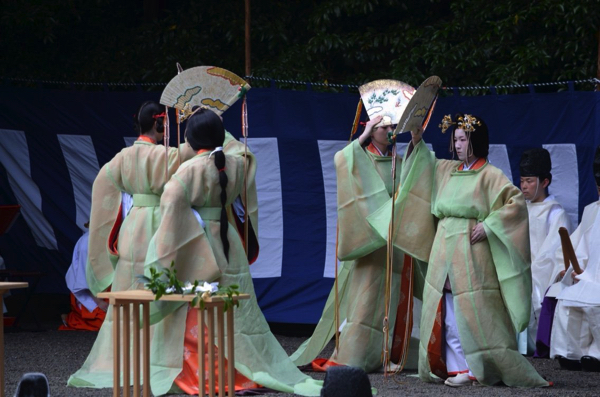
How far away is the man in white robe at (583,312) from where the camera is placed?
670 cm

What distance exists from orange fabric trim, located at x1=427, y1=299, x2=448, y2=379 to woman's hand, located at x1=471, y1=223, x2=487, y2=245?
1.36ft

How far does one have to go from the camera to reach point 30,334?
8.23m

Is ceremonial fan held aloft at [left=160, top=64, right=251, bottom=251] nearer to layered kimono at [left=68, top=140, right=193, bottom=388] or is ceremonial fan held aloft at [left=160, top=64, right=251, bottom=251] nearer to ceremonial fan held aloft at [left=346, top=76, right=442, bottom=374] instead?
layered kimono at [left=68, top=140, right=193, bottom=388]

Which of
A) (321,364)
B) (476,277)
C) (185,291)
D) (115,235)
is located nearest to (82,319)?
(115,235)

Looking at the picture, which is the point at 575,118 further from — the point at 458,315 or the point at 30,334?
the point at 30,334

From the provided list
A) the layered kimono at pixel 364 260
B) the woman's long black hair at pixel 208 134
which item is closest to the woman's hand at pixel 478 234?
the layered kimono at pixel 364 260

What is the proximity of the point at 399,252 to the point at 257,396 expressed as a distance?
1649mm

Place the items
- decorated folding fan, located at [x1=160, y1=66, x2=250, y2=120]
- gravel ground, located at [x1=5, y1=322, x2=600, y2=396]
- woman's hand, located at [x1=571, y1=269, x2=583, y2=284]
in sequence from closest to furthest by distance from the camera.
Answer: gravel ground, located at [x1=5, y1=322, x2=600, y2=396]
decorated folding fan, located at [x1=160, y1=66, x2=250, y2=120]
woman's hand, located at [x1=571, y1=269, x2=583, y2=284]

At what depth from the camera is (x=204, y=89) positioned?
592 cm

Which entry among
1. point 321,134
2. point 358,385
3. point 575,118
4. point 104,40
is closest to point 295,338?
point 321,134

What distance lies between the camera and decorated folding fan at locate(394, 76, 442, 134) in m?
5.87

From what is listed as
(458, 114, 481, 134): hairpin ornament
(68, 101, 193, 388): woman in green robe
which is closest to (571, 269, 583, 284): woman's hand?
(458, 114, 481, 134): hairpin ornament

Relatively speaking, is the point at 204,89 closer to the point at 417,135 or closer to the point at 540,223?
the point at 417,135

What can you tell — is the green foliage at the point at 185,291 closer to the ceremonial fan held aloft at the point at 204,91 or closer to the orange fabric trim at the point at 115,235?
the ceremonial fan held aloft at the point at 204,91
